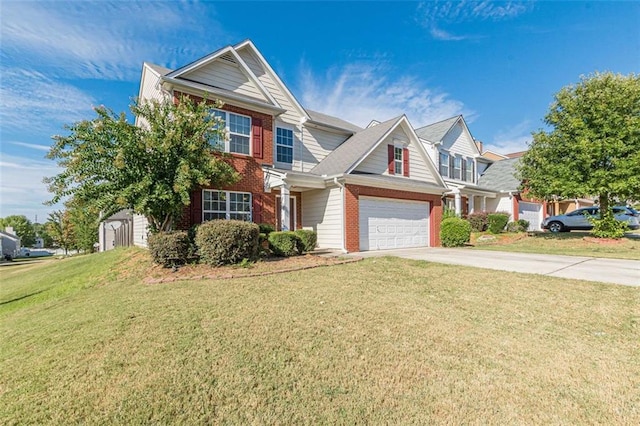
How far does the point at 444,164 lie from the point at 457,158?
205 cm

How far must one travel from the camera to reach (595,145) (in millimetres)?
14977

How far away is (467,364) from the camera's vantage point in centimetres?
338

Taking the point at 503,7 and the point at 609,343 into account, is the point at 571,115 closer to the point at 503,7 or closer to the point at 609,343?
the point at 503,7

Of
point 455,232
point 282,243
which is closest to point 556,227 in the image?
point 455,232

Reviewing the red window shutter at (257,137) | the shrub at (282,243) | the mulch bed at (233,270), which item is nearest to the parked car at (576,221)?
the mulch bed at (233,270)

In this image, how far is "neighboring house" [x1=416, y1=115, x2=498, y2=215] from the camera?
861 inches

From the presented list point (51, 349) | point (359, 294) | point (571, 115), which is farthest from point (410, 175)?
point (51, 349)

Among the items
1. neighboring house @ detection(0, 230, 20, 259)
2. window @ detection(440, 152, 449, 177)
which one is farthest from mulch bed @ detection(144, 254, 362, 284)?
neighboring house @ detection(0, 230, 20, 259)

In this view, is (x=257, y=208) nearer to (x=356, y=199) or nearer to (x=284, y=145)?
(x=284, y=145)

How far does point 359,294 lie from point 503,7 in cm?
1379

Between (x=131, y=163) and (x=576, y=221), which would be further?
(x=576, y=221)

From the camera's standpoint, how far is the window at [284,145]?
14297mm

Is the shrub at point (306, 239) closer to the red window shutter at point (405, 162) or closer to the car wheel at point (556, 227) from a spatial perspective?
the red window shutter at point (405, 162)

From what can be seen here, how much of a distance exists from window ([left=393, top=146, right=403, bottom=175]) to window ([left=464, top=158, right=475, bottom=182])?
11410mm
